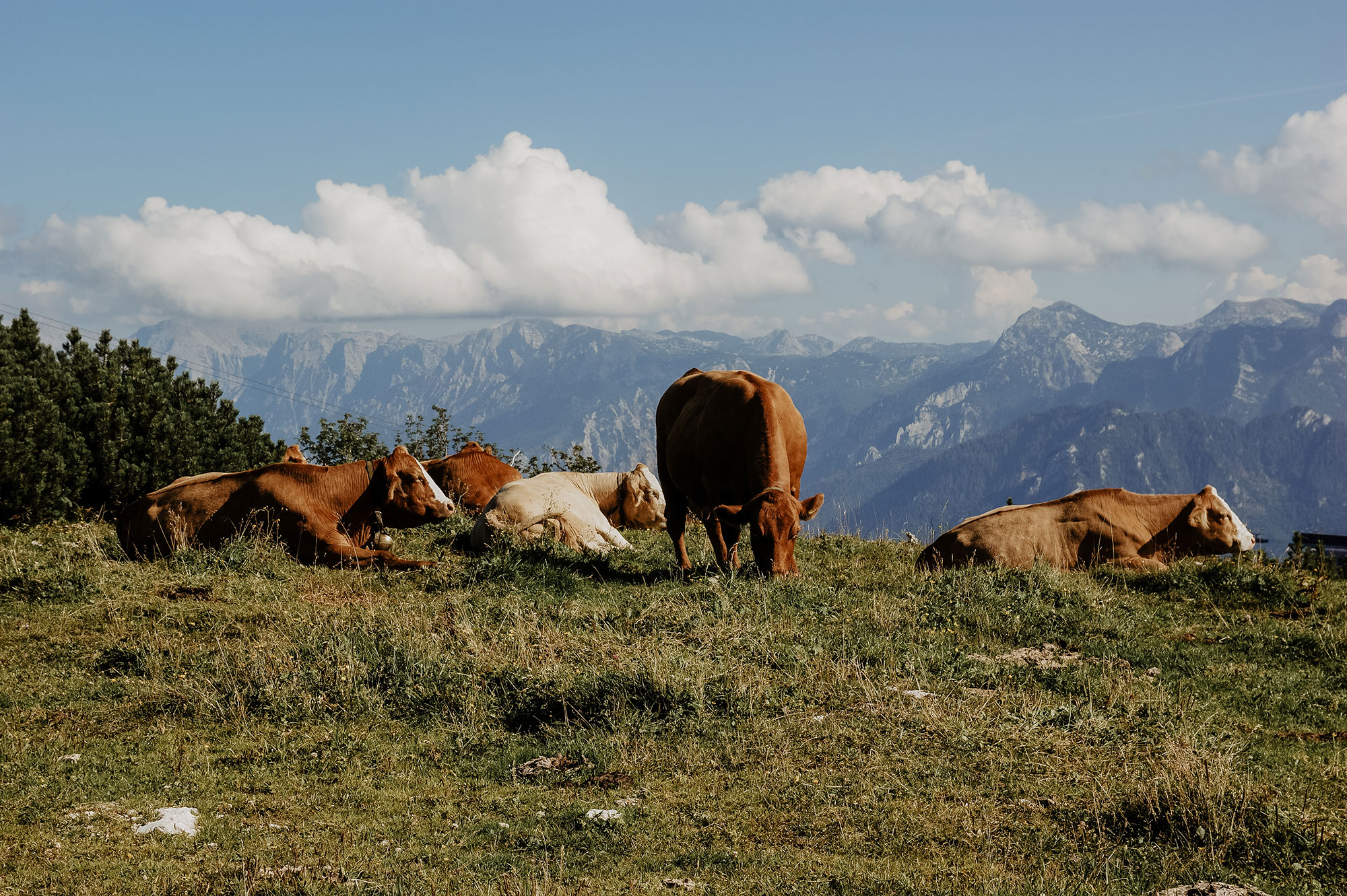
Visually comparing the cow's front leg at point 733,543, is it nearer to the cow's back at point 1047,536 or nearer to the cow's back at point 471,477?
the cow's back at point 1047,536

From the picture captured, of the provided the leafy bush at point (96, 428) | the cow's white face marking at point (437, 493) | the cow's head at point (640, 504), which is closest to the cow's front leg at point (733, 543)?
the cow's white face marking at point (437, 493)

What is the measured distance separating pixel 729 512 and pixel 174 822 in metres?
8.02

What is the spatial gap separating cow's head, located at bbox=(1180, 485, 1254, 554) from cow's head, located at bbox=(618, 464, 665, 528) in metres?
10.5

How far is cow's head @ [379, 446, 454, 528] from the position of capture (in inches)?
622

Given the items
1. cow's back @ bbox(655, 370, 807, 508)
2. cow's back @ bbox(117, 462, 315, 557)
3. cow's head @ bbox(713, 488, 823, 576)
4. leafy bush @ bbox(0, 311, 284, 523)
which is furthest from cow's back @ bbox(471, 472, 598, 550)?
leafy bush @ bbox(0, 311, 284, 523)

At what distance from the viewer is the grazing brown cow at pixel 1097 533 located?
54.0 ft

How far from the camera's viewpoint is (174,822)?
6523 mm

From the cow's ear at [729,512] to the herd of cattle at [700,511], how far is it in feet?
0.08

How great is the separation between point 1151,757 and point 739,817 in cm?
309

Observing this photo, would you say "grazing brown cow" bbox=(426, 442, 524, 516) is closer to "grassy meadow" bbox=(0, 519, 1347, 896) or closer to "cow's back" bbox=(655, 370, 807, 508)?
"cow's back" bbox=(655, 370, 807, 508)

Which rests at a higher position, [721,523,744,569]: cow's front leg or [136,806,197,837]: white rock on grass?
[721,523,744,569]: cow's front leg

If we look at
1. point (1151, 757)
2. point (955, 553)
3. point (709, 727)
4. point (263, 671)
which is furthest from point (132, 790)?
point (955, 553)

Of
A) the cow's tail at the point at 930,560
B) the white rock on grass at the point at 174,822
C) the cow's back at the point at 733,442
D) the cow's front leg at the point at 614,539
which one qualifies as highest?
the cow's back at the point at 733,442

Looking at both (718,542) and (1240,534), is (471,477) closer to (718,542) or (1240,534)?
(718,542)
